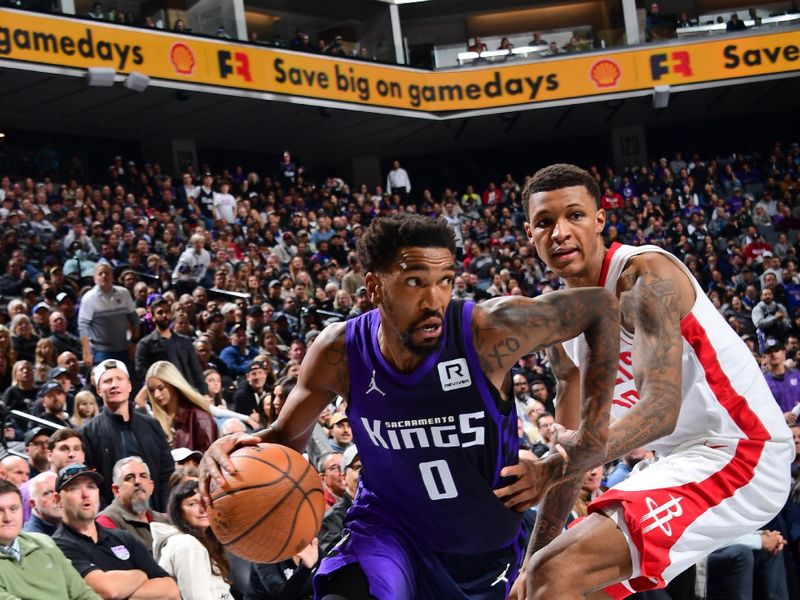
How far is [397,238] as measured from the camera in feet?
12.3

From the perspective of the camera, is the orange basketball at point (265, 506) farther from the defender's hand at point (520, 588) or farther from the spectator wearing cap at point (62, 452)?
the spectator wearing cap at point (62, 452)

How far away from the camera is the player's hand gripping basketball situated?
3672mm

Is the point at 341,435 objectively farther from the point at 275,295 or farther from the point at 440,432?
the point at 275,295

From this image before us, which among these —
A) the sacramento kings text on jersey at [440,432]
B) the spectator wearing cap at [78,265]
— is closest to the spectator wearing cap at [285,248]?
the spectator wearing cap at [78,265]

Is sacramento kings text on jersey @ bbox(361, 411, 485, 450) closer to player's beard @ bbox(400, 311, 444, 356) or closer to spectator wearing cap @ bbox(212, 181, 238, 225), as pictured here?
player's beard @ bbox(400, 311, 444, 356)

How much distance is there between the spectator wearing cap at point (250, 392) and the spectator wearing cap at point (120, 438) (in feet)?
7.53

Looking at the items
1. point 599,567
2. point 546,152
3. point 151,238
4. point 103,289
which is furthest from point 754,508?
point 546,152

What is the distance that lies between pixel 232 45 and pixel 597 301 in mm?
19651

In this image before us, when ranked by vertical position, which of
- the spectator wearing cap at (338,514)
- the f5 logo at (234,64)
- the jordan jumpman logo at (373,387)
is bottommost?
the spectator wearing cap at (338,514)

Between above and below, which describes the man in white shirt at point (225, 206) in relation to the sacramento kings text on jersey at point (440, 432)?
above

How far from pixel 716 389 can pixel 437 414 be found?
1034 mm

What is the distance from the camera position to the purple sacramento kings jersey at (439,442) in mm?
3658

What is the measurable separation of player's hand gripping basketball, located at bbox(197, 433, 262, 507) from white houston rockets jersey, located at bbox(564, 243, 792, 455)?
127cm

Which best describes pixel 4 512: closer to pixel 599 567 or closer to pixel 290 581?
pixel 290 581
